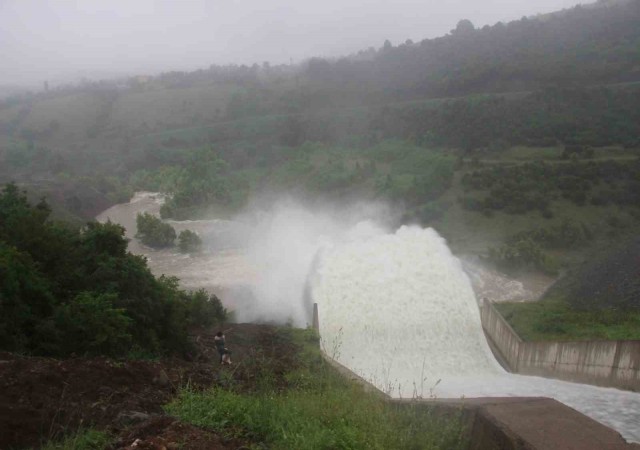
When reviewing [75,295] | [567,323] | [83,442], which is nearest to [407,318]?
[567,323]

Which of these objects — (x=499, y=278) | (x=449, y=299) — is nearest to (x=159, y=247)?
(x=499, y=278)

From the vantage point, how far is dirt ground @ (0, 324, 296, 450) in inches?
211

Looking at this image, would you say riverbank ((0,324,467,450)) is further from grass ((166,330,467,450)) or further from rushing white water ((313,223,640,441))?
rushing white water ((313,223,640,441))

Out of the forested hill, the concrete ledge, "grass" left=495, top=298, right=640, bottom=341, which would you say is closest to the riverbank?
the concrete ledge

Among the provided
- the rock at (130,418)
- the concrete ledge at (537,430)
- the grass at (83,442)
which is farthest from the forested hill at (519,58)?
the grass at (83,442)

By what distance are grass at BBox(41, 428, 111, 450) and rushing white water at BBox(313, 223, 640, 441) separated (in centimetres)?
851

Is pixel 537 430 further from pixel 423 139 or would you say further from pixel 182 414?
pixel 423 139

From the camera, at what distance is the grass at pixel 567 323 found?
1331 cm

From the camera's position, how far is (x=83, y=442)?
203 inches

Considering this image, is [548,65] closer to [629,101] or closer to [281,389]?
[629,101]

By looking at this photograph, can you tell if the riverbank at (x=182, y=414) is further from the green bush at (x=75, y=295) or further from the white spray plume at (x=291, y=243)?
the white spray plume at (x=291, y=243)

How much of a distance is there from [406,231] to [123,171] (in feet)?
203

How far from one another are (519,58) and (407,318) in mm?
53209

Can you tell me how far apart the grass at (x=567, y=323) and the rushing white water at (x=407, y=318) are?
1227mm
